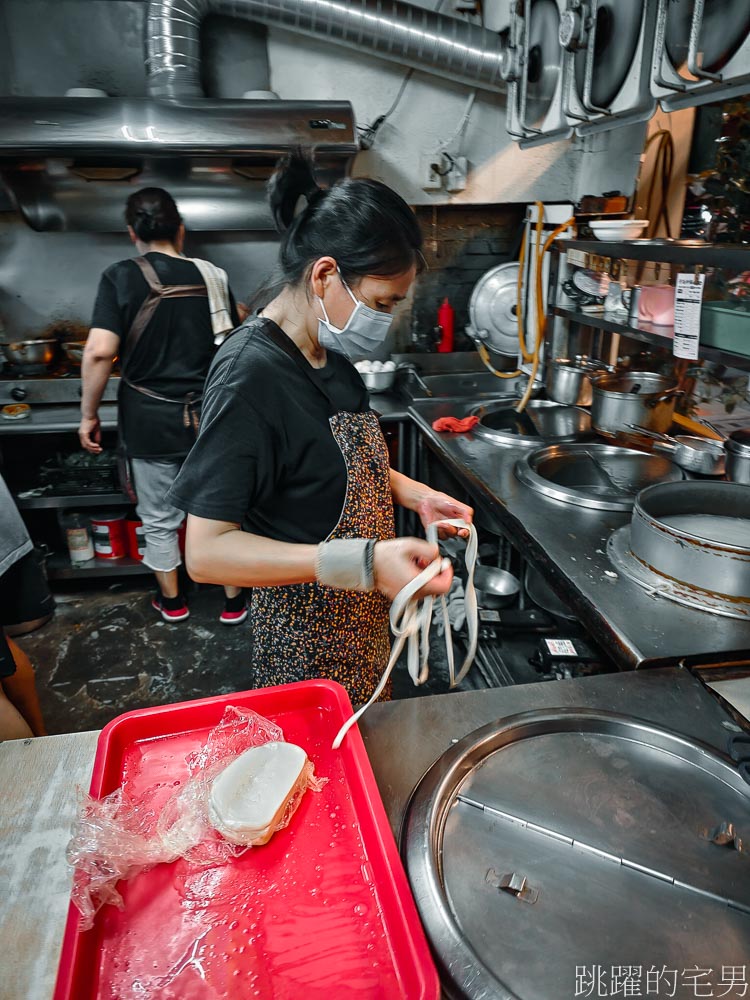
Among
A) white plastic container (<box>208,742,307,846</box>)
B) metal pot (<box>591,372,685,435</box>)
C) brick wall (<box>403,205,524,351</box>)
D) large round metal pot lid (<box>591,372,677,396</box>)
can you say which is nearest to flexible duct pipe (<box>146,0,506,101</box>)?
brick wall (<box>403,205,524,351</box>)

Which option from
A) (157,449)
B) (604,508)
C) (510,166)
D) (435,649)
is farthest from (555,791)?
(510,166)

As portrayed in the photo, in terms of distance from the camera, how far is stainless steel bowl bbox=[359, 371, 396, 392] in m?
3.77

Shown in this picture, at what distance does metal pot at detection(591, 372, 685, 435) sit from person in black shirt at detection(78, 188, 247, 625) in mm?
1697

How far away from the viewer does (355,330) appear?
1.42 metres

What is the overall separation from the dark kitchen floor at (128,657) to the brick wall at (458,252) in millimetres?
2180

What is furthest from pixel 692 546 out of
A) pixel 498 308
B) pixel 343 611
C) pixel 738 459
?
pixel 498 308

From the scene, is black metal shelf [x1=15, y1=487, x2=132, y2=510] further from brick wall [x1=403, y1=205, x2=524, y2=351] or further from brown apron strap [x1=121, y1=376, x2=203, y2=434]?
brick wall [x1=403, y1=205, x2=524, y2=351]

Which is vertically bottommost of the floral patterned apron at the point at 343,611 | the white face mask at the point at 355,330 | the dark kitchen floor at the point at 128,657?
the dark kitchen floor at the point at 128,657

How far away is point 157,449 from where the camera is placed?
3.04 m

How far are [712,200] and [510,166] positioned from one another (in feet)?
6.06

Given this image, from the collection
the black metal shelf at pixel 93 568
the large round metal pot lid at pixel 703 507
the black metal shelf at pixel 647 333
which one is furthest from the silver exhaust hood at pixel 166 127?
the large round metal pot lid at pixel 703 507

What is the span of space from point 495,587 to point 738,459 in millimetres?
1093

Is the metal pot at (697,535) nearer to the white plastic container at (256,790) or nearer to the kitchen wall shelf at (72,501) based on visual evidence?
the white plastic container at (256,790)

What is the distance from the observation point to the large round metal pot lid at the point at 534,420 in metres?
2.98
